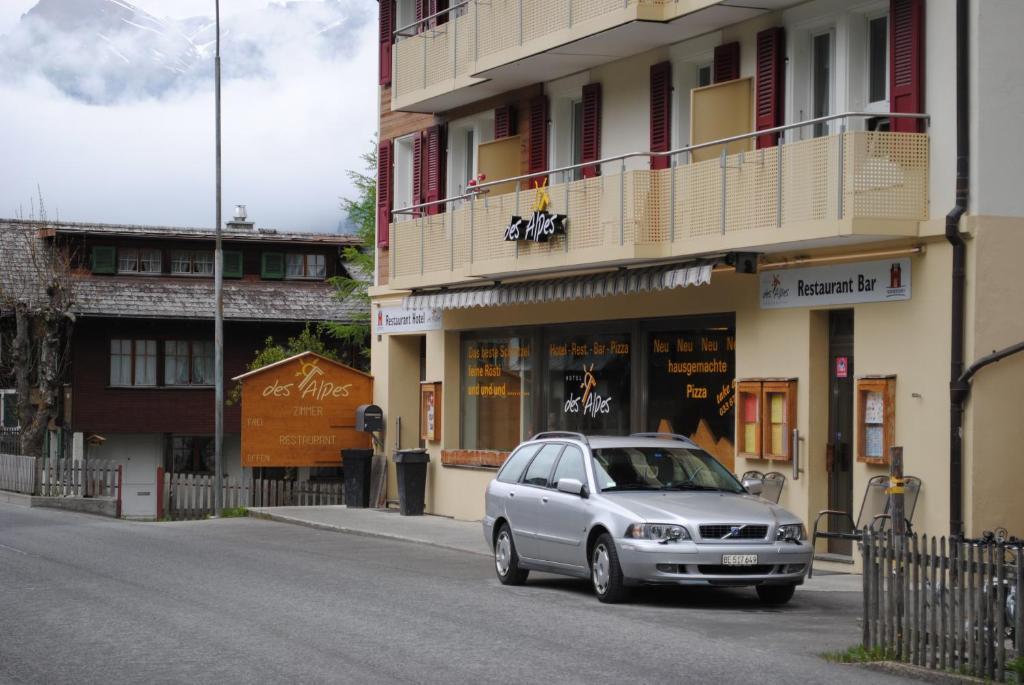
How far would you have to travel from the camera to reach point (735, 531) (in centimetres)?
1543

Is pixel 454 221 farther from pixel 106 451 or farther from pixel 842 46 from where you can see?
pixel 106 451

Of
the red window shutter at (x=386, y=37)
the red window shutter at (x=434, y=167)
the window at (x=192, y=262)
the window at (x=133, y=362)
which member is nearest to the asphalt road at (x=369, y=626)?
the red window shutter at (x=434, y=167)

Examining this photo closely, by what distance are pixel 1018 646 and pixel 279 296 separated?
154ft

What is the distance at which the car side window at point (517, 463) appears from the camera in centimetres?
1833

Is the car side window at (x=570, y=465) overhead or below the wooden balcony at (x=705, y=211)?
below

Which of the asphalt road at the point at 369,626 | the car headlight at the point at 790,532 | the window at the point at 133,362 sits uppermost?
the window at the point at 133,362

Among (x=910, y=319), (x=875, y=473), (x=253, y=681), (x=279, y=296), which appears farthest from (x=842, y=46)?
(x=279, y=296)

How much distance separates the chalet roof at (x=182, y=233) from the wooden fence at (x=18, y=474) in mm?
14658

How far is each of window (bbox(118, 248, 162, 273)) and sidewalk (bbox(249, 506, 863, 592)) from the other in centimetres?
2505

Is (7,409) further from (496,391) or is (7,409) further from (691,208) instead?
(691,208)

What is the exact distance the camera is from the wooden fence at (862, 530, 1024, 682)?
1114 centimetres

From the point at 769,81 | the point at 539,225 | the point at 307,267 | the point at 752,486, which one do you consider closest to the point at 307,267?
the point at 307,267

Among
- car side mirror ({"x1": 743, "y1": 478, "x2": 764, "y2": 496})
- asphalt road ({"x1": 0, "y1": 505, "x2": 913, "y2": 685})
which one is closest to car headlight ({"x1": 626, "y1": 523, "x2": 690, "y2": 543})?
asphalt road ({"x1": 0, "y1": 505, "x2": 913, "y2": 685})

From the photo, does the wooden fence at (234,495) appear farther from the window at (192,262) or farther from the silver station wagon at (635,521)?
the window at (192,262)
